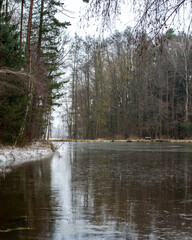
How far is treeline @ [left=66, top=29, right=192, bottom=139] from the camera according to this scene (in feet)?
152

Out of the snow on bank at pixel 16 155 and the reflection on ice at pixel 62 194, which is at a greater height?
the snow on bank at pixel 16 155

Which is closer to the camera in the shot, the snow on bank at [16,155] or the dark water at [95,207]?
the dark water at [95,207]

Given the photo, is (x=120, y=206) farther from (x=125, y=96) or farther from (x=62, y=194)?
(x=125, y=96)

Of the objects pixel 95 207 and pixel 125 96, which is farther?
pixel 125 96

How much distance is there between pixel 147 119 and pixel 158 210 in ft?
143

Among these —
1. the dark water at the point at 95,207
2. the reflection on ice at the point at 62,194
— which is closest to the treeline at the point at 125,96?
the reflection on ice at the point at 62,194

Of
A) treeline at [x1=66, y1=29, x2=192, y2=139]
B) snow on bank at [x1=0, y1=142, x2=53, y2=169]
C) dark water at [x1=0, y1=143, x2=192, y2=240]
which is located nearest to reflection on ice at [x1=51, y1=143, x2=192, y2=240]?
dark water at [x1=0, y1=143, x2=192, y2=240]

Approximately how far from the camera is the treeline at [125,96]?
46219 millimetres

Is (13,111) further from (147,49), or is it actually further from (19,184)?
(147,49)

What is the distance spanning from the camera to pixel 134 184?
337 inches

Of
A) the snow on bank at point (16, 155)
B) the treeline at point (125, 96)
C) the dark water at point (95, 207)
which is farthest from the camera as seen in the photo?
the treeline at point (125, 96)

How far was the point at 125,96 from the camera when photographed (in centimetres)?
5059

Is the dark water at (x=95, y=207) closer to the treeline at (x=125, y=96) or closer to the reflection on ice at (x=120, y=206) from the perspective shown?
the reflection on ice at (x=120, y=206)

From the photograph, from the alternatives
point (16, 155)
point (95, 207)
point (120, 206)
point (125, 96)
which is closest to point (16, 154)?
point (16, 155)
